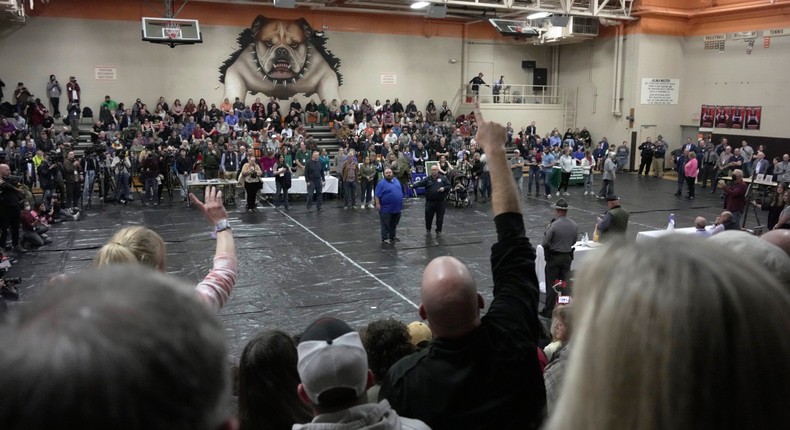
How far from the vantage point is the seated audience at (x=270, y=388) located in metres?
2.63

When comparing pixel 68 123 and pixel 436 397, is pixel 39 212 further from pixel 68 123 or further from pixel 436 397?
pixel 436 397

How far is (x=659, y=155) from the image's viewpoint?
82.3 feet

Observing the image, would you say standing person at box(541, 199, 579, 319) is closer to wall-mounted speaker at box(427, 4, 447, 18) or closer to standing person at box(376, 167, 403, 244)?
standing person at box(376, 167, 403, 244)

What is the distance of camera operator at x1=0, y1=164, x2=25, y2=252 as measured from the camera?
1169 cm

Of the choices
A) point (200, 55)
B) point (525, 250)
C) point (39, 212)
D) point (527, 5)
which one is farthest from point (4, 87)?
point (525, 250)

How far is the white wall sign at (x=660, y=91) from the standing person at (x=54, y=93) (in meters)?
23.2

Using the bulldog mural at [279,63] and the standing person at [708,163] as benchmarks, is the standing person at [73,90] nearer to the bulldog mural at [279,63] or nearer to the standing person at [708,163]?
the bulldog mural at [279,63]

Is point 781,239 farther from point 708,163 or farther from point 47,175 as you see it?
point 708,163

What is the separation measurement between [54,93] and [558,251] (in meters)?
21.0

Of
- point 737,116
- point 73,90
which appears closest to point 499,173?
point 73,90

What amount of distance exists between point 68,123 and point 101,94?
2094mm

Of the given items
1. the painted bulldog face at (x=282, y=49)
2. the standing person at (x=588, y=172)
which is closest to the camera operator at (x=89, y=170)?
the painted bulldog face at (x=282, y=49)

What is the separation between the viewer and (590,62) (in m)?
29.6

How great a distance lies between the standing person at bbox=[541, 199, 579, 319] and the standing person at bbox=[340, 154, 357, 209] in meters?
9.33
